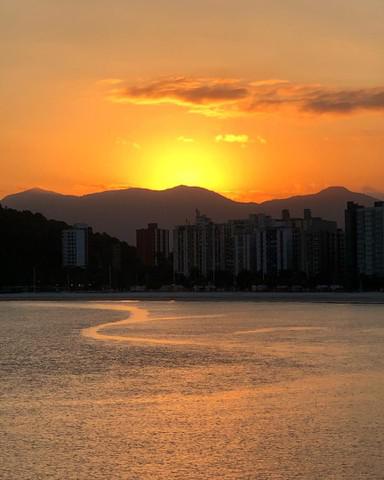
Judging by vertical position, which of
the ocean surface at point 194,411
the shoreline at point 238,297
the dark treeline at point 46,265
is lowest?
the ocean surface at point 194,411

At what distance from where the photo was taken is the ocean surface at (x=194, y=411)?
40.8 feet

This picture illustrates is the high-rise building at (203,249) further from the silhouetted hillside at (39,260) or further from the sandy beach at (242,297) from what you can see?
the sandy beach at (242,297)

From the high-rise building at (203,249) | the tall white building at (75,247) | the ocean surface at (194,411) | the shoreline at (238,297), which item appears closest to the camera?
the ocean surface at (194,411)

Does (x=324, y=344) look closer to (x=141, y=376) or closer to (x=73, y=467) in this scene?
(x=141, y=376)

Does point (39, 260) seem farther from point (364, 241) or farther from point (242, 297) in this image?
point (364, 241)

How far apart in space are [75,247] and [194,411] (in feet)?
372

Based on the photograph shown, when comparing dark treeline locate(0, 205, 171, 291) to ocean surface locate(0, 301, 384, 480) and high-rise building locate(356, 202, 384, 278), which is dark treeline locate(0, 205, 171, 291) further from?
ocean surface locate(0, 301, 384, 480)

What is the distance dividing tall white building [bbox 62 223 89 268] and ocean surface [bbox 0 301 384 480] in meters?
90.1

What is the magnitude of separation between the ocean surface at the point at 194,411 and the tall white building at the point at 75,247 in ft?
296

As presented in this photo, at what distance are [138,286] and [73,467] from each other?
120 meters

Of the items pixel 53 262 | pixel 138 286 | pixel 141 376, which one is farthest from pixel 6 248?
pixel 141 376

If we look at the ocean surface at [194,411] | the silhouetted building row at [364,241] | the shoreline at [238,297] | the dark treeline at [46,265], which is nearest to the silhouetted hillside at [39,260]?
the dark treeline at [46,265]

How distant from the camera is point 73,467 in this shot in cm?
1235

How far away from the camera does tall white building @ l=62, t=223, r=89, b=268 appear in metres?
122
